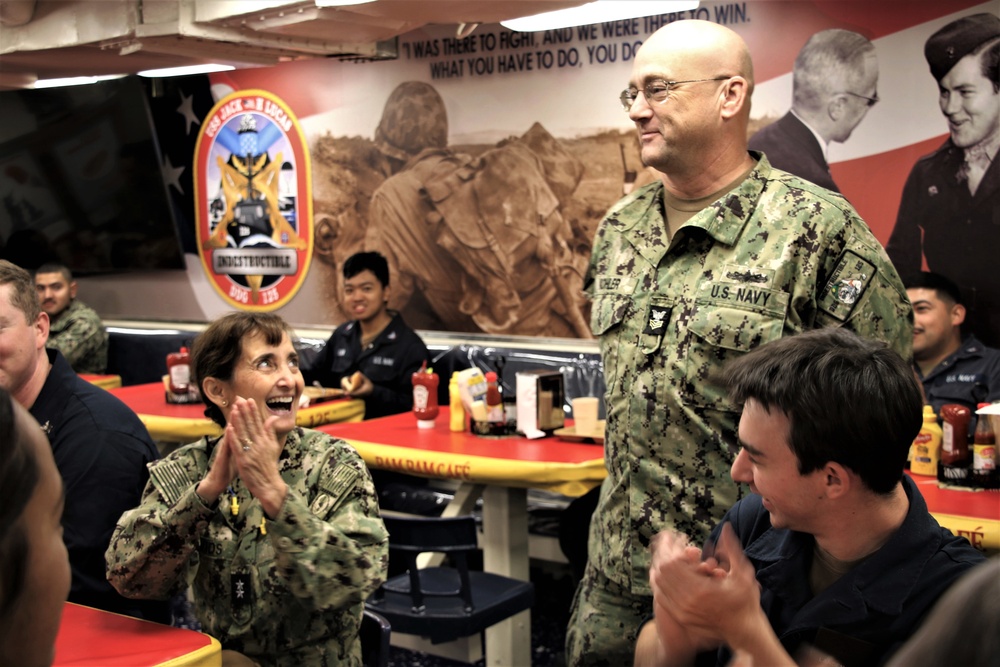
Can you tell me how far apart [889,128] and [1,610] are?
481cm

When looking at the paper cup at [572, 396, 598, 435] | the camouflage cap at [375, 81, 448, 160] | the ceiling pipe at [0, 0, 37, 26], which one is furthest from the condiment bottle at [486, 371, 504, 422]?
the ceiling pipe at [0, 0, 37, 26]

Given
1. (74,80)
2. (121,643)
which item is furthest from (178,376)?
(121,643)

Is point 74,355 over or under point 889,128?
under

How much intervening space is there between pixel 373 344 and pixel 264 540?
11.4 ft

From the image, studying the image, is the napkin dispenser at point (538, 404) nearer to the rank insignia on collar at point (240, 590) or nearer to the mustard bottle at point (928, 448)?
the mustard bottle at point (928, 448)

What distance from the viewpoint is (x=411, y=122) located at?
→ 22.7ft

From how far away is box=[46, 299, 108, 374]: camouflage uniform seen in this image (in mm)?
7699

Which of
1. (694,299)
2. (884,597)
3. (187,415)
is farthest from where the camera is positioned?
(187,415)

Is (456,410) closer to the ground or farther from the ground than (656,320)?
closer to the ground

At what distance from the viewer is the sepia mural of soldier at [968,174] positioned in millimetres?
4859

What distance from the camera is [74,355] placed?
25.4 ft

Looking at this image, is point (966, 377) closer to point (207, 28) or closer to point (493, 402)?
point (493, 402)

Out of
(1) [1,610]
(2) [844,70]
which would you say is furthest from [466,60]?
(1) [1,610]

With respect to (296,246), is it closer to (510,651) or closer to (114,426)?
(510,651)
